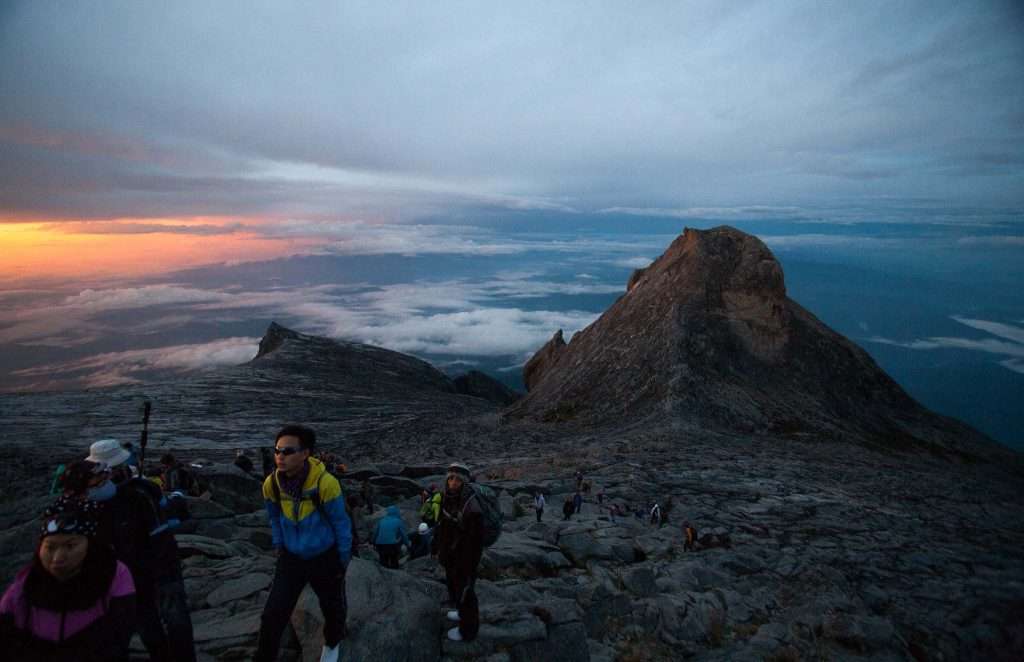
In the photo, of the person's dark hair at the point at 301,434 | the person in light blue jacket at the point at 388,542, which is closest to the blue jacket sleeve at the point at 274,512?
the person's dark hair at the point at 301,434

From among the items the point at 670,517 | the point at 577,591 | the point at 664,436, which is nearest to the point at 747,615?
the point at 577,591

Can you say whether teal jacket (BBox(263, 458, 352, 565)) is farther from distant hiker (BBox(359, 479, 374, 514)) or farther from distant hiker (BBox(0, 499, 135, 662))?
distant hiker (BBox(359, 479, 374, 514))

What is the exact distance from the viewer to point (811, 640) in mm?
8773

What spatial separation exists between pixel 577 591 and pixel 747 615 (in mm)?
3175

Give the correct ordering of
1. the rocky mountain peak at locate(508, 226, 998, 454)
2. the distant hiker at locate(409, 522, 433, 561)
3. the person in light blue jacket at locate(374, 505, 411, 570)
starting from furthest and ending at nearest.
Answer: the rocky mountain peak at locate(508, 226, 998, 454) < the distant hiker at locate(409, 522, 433, 561) < the person in light blue jacket at locate(374, 505, 411, 570)

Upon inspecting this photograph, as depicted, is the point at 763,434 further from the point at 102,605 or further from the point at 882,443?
the point at 102,605

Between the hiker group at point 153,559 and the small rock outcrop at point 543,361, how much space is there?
147ft

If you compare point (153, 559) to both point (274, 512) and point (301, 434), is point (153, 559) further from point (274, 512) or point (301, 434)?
point (301, 434)

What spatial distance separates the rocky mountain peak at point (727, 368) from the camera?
33.6 metres

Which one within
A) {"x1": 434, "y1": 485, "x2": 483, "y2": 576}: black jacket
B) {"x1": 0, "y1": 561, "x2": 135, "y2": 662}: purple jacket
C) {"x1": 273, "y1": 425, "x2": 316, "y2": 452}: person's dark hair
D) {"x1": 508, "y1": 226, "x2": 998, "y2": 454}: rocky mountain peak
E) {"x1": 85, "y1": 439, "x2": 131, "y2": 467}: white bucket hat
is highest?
{"x1": 273, "y1": 425, "x2": 316, "y2": 452}: person's dark hair

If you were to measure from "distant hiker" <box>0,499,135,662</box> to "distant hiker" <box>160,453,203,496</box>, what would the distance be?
10.0 m

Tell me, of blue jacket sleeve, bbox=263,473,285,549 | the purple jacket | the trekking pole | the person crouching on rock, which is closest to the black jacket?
the person crouching on rock

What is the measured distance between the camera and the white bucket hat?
18.7 ft

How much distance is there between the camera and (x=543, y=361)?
5472 centimetres
